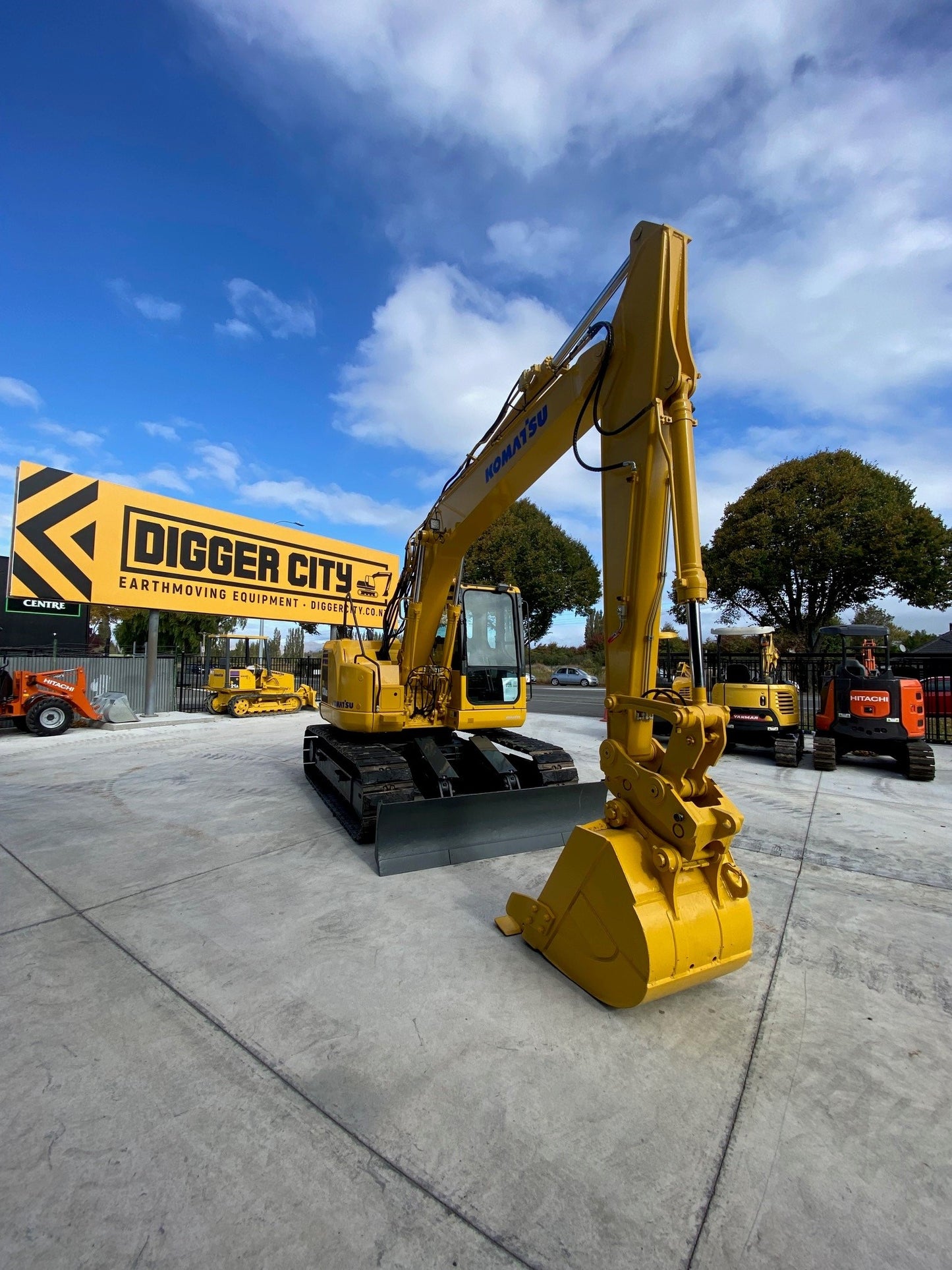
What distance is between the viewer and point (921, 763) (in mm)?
7617

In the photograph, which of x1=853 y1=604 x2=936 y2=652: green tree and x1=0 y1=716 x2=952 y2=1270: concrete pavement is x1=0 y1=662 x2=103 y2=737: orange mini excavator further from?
x1=853 y1=604 x2=936 y2=652: green tree

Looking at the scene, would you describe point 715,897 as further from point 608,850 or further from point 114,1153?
point 114,1153

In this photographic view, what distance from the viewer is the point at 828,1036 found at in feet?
8.06

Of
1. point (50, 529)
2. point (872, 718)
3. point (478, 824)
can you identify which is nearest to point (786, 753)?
point (872, 718)

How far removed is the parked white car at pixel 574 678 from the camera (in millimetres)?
32125

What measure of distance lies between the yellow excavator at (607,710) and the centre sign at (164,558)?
205 inches

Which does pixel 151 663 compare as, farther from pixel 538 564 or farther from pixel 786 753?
pixel 538 564

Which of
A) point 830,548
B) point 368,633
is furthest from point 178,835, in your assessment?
point 830,548

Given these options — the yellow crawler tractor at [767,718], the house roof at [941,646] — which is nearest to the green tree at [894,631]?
the house roof at [941,646]

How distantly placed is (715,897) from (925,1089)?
2.96 ft

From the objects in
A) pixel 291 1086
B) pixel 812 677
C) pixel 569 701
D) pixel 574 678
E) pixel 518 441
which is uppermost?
pixel 518 441

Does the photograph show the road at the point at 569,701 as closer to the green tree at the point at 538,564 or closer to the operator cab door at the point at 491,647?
the green tree at the point at 538,564

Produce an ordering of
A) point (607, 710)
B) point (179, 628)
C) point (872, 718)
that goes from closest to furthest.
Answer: point (607, 710)
point (872, 718)
point (179, 628)

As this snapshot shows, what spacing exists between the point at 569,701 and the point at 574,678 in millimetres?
10381
